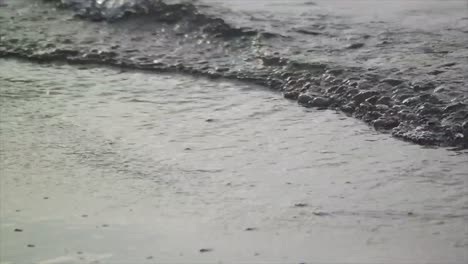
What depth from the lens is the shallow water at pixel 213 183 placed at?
2648mm

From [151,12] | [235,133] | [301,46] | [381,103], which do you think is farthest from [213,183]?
[151,12]

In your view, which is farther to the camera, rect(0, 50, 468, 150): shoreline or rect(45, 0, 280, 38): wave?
rect(45, 0, 280, 38): wave

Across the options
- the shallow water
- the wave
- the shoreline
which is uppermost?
the wave

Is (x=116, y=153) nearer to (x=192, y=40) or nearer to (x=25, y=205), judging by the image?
(x=25, y=205)

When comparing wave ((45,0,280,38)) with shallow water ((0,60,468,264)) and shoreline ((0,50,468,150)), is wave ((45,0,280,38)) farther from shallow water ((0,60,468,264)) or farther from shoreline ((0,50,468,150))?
shallow water ((0,60,468,264))

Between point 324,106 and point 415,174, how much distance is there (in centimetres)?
99

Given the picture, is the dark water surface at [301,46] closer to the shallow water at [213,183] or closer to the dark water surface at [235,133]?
the dark water surface at [235,133]

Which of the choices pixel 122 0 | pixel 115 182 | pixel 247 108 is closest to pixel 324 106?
pixel 247 108

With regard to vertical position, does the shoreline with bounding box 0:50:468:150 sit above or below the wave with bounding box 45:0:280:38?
below

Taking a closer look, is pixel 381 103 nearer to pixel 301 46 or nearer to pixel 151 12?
pixel 301 46

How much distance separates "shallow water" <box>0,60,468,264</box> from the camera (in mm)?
2648

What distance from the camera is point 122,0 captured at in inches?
246

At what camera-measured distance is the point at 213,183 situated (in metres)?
3.19

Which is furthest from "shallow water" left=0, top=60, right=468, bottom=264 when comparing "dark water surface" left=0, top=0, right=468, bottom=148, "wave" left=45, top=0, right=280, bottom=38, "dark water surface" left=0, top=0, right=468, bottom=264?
"wave" left=45, top=0, right=280, bottom=38
